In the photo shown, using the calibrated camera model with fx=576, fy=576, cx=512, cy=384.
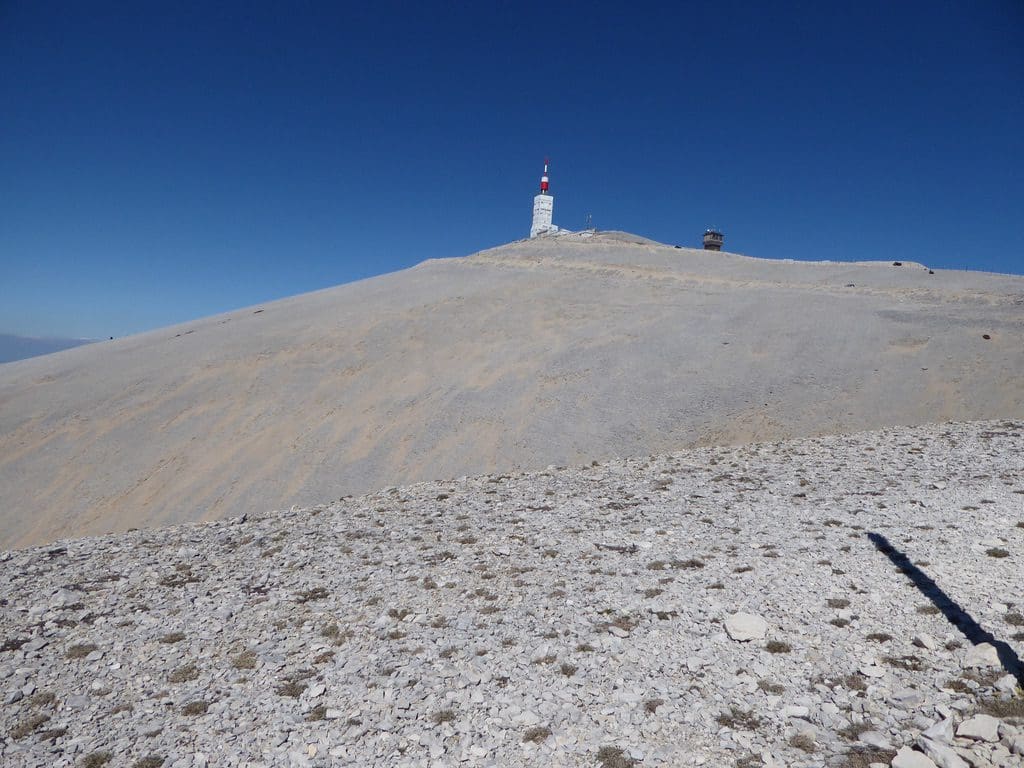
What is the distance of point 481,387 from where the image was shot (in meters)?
22.7

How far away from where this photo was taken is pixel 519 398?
70.6ft

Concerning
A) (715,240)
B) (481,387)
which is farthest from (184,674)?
(715,240)

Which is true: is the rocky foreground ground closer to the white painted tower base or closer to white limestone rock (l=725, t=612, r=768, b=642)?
white limestone rock (l=725, t=612, r=768, b=642)

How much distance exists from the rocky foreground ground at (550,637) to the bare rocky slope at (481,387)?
6.23 m

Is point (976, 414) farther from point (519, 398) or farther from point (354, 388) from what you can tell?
point (354, 388)

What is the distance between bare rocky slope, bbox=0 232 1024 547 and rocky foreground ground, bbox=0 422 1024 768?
6226 mm

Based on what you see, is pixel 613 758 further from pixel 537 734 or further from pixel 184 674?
pixel 184 674

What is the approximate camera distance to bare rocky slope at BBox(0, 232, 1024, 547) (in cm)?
1830

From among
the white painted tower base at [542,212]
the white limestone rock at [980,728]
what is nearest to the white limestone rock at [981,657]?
the white limestone rock at [980,728]

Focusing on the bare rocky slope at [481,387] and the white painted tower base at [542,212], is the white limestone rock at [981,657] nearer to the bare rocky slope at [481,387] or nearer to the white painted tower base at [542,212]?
the bare rocky slope at [481,387]

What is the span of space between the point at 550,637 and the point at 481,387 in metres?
15.9

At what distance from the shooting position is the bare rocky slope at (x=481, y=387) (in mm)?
18297

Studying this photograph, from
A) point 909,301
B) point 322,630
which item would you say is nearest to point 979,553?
point 322,630

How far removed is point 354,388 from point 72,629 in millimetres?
16072
